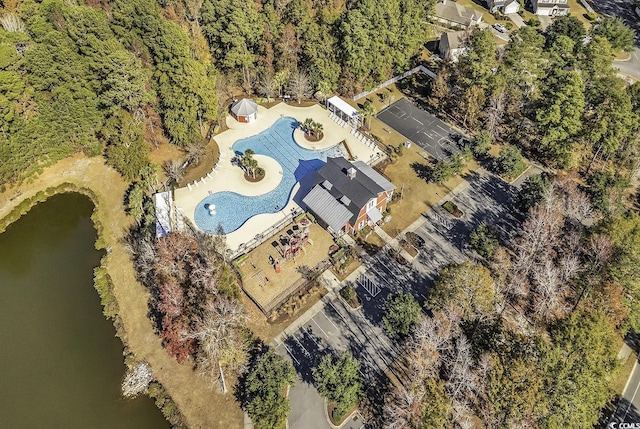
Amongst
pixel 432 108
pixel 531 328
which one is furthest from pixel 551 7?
pixel 531 328

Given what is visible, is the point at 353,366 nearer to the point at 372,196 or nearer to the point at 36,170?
the point at 372,196

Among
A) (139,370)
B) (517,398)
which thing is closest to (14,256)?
(139,370)

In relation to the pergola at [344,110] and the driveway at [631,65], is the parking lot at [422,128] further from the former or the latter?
the driveway at [631,65]

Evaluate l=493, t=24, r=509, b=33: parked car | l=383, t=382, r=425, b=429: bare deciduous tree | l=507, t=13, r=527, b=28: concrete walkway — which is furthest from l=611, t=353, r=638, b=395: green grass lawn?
l=507, t=13, r=527, b=28: concrete walkway

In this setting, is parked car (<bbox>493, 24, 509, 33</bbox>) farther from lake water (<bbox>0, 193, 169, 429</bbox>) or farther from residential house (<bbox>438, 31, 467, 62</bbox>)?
lake water (<bbox>0, 193, 169, 429</bbox>)

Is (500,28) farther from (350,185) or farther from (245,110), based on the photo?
(350,185)

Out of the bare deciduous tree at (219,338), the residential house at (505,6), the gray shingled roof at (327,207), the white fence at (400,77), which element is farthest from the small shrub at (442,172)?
the residential house at (505,6)
